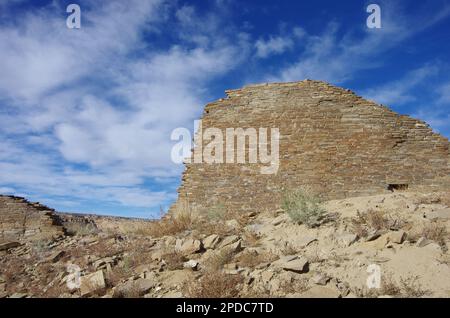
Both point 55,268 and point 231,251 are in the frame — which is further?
point 55,268

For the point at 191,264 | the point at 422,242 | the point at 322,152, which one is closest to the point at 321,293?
the point at 422,242

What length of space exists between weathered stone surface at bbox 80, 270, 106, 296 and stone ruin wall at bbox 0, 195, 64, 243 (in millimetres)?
8547

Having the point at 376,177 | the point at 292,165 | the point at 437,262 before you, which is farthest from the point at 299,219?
the point at 376,177

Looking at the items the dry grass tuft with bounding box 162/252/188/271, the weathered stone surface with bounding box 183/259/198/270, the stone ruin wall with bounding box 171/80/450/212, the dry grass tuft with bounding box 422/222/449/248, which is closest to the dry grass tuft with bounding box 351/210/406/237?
the dry grass tuft with bounding box 422/222/449/248

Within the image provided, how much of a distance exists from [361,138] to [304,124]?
71.5 inches

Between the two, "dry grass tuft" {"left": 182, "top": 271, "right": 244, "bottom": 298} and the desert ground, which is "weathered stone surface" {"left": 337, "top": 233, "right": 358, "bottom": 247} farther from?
"dry grass tuft" {"left": 182, "top": 271, "right": 244, "bottom": 298}

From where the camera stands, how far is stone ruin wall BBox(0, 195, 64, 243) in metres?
13.4

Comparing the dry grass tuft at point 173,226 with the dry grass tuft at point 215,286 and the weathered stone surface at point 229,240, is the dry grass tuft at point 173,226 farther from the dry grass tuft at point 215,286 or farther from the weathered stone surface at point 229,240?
the dry grass tuft at point 215,286

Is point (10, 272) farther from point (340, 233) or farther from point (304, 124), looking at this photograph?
point (304, 124)

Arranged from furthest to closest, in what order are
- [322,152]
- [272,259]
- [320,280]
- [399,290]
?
[322,152], [272,259], [320,280], [399,290]

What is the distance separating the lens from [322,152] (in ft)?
36.6

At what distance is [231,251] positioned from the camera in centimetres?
588

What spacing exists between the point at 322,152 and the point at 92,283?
789cm

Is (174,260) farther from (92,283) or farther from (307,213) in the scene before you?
(307,213)
